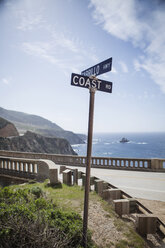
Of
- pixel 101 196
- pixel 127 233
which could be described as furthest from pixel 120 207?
pixel 101 196

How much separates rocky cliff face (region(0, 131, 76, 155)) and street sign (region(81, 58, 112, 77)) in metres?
48.9

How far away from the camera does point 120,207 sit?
4.46 meters

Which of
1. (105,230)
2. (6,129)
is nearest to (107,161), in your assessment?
(105,230)

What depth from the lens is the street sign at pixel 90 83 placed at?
2.98 metres

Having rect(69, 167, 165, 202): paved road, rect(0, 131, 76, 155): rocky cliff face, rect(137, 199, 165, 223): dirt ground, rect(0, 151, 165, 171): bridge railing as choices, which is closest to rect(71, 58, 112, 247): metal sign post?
rect(137, 199, 165, 223): dirt ground

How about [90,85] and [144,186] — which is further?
[144,186]

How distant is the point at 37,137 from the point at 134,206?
77937mm

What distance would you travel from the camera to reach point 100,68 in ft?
10.3

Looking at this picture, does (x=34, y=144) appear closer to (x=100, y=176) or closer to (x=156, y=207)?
(x=100, y=176)

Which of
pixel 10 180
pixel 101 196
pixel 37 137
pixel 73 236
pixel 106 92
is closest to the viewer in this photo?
pixel 73 236

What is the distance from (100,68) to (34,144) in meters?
72.4

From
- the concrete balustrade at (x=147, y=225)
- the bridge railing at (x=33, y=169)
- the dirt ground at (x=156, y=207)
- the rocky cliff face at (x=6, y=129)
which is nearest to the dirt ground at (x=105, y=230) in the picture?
the dirt ground at (x=156, y=207)

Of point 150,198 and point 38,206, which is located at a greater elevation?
point 38,206

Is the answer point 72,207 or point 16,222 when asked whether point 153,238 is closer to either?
point 72,207
